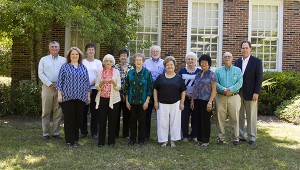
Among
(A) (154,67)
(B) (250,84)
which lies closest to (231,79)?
(B) (250,84)

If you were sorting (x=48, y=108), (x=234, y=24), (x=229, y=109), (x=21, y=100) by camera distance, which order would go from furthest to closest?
(x=234, y=24)
(x=21, y=100)
(x=48, y=108)
(x=229, y=109)

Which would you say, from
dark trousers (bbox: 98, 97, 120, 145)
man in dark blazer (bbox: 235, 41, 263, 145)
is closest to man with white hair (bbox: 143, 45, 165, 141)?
dark trousers (bbox: 98, 97, 120, 145)

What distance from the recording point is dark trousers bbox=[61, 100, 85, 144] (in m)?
6.32

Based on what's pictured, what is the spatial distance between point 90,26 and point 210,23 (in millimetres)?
5828

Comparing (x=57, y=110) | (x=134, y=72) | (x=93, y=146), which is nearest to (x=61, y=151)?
(x=93, y=146)

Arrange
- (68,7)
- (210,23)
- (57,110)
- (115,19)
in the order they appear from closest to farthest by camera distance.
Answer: (57,110) → (68,7) → (115,19) → (210,23)

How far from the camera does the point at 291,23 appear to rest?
42.3ft

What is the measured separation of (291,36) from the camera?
12930 mm

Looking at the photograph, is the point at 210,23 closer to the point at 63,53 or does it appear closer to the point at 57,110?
the point at 63,53

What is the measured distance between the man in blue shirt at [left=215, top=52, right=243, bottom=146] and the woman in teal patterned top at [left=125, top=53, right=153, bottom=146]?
1.36 metres

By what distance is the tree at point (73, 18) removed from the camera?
7.71m

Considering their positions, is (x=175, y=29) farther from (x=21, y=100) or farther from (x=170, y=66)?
(x=170, y=66)

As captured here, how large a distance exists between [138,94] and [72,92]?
3.92 ft

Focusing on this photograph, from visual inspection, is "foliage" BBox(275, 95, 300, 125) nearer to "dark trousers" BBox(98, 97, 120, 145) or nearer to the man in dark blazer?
the man in dark blazer
